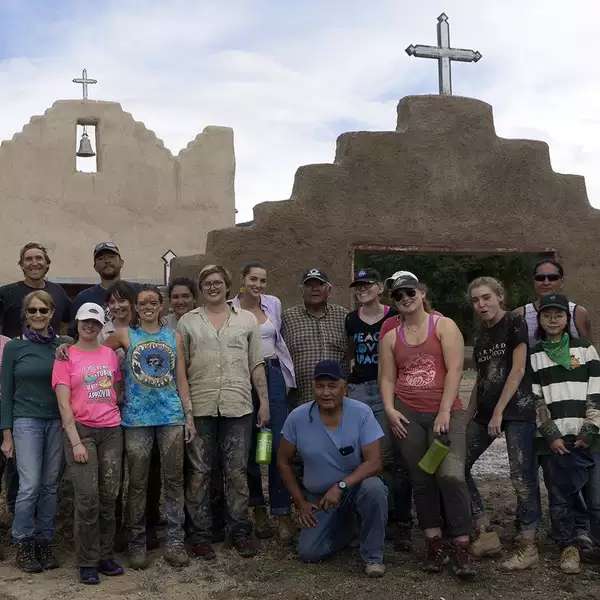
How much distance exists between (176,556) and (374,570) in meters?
1.15

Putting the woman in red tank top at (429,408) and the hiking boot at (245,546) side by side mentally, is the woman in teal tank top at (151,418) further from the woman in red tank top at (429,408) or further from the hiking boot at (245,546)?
the woman in red tank top at (429,408)

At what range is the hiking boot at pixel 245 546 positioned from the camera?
511 cm

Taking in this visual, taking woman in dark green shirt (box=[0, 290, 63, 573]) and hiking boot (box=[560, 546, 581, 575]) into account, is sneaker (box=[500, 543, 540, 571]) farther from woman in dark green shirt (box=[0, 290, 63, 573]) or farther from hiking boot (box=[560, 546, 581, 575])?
woman in dark green shirt (box=[0, 290, 63, 573])

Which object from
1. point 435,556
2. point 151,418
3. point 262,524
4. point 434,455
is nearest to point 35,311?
point 151,418

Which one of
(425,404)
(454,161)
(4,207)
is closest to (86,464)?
(425,404)

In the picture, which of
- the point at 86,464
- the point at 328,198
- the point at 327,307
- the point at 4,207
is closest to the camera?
the point at 86,464

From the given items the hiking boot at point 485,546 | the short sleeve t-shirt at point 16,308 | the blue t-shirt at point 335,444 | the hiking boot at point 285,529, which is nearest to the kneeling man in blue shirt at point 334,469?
the blue t-shirt at point 335,444

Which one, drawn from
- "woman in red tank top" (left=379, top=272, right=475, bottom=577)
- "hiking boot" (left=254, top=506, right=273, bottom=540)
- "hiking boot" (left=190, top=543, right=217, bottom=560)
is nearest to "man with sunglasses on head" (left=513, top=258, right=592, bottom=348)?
"woman in red tank top" (left=379, top=272, right=475, bottom=577)

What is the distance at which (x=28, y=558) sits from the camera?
4852 mm

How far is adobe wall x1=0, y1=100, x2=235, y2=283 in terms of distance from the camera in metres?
16.9

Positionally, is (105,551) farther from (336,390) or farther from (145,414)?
(336,390)

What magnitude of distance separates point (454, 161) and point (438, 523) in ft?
11.9

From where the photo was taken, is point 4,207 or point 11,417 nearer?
point 11,417

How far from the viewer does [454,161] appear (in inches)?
292
